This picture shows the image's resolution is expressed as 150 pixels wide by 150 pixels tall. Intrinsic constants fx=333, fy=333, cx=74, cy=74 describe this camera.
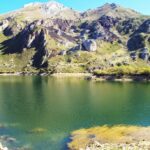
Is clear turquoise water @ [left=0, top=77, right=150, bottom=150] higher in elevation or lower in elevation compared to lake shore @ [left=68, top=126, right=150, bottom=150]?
lower

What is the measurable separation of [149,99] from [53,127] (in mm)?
85954

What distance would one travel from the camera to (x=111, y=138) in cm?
9169

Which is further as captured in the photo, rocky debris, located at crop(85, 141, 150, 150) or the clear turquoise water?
the clear turquoise water

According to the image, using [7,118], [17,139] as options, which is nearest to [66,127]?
[17,139]

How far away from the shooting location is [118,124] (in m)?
114

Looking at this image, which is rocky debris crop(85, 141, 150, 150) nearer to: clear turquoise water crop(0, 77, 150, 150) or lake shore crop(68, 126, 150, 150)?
lake shore crop(68, 126, 150, 150)

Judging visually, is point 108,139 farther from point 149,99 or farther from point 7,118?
point 149,99

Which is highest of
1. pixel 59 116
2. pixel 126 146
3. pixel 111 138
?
pixel 126 146

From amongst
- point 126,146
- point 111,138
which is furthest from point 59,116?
point 126,146

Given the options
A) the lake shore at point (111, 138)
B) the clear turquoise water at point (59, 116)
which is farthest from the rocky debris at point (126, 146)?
the clear turquoise water at point (59, 116)

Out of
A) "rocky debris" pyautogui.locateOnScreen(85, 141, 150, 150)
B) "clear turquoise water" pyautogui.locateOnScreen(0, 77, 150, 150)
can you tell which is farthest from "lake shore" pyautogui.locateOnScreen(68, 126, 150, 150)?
"clear turquoise water" pyautogui.locateOnScreen(0, 77, 150, 150)

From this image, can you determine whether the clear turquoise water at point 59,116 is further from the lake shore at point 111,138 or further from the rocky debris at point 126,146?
the rocky debris at point 126,146

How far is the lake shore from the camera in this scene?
3110 inches

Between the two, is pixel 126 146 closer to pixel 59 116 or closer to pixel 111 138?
pixel 111 138
